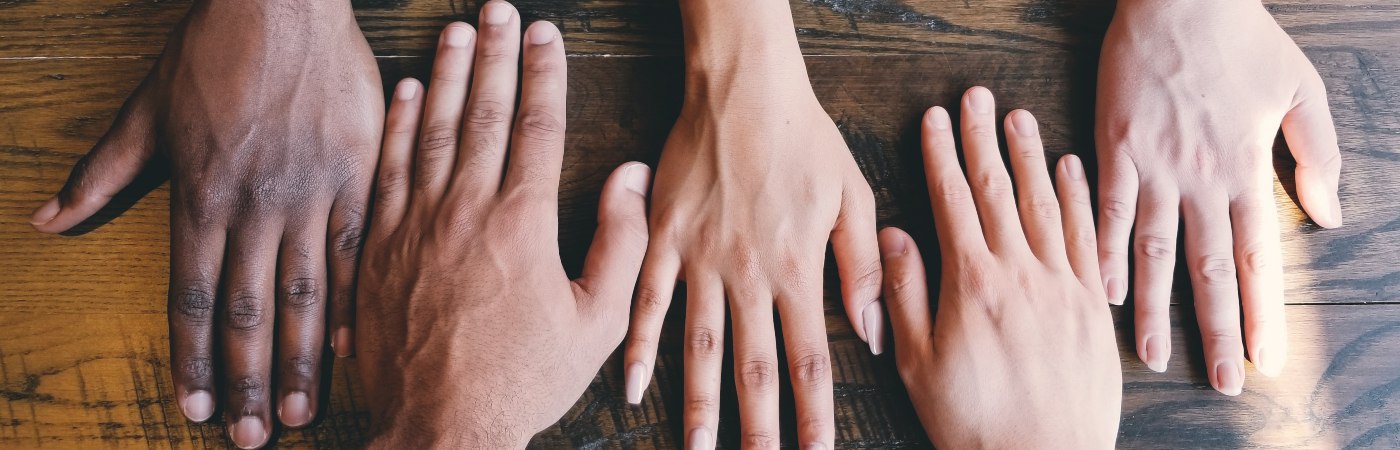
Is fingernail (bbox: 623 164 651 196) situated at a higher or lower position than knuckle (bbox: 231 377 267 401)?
higher

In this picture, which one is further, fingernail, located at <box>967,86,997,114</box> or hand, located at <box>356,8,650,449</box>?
fingernail, located at <box>967,86,997,114</box>

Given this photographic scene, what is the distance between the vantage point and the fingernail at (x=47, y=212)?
823 millimetres

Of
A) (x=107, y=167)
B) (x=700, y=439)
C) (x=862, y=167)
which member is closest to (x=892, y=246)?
(x=862, y=167)

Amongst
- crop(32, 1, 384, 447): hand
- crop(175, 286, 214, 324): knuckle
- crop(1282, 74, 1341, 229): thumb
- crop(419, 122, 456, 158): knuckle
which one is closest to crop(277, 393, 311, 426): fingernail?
crop(32, 1, 384, 447): hand

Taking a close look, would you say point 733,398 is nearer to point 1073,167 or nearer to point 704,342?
point 704,342

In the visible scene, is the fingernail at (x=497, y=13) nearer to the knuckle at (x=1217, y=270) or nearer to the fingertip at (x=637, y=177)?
the fingertip at (x=637, y=177)

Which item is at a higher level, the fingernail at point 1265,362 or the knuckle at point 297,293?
the fingernail at point 1265,362

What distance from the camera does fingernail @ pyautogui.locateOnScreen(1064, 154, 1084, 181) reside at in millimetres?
880

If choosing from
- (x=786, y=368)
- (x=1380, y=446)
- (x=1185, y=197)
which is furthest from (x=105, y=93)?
(x=1380, y=446)

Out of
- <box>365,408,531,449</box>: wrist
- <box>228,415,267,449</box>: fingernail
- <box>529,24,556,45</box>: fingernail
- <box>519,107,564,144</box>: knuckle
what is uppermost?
<box>529,24,556,45</box>: fingernail

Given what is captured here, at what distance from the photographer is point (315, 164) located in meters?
0.81

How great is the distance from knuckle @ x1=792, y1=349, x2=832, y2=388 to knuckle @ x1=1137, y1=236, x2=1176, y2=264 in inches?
16.0

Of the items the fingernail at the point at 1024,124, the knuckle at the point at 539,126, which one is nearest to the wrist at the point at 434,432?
the knuckle at the point at 539,126

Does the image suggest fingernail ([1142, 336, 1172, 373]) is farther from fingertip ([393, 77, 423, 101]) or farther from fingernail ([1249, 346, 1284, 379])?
fingertip ([393, 77, 423, 101])
